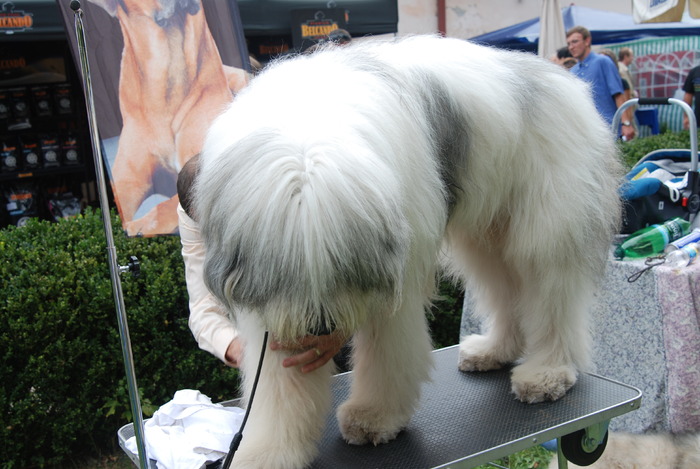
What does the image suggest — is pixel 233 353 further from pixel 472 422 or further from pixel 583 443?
pixel 583 443

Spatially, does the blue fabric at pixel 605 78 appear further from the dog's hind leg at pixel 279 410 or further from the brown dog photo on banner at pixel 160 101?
the dog's hind leg at pixel 279 410

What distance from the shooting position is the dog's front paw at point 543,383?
8.42ft

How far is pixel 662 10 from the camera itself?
20.5ft

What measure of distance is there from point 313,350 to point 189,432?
612 mm

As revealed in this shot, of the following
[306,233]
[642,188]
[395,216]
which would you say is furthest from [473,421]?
[642,188]

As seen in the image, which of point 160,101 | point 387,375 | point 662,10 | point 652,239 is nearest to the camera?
point 387,375

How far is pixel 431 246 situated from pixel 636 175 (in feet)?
8.26

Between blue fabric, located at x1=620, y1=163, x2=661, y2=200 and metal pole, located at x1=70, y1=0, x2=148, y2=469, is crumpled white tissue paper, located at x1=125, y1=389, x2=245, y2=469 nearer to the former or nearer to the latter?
metal pole, located at x1=70, y1=0, x2=148, y2=469

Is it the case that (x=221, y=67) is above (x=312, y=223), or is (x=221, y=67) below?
above

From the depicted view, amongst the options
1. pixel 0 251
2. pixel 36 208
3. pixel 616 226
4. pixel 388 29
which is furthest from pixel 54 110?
pixel 616 226

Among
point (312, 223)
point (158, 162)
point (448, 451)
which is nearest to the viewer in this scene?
point (312, 223)

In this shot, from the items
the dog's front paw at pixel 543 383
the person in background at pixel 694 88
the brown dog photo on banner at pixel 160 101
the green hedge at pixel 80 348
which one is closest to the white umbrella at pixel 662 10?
the person in background at pixel 694 88

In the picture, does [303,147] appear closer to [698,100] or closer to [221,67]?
Answer: [221,67]

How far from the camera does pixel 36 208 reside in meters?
7.00
